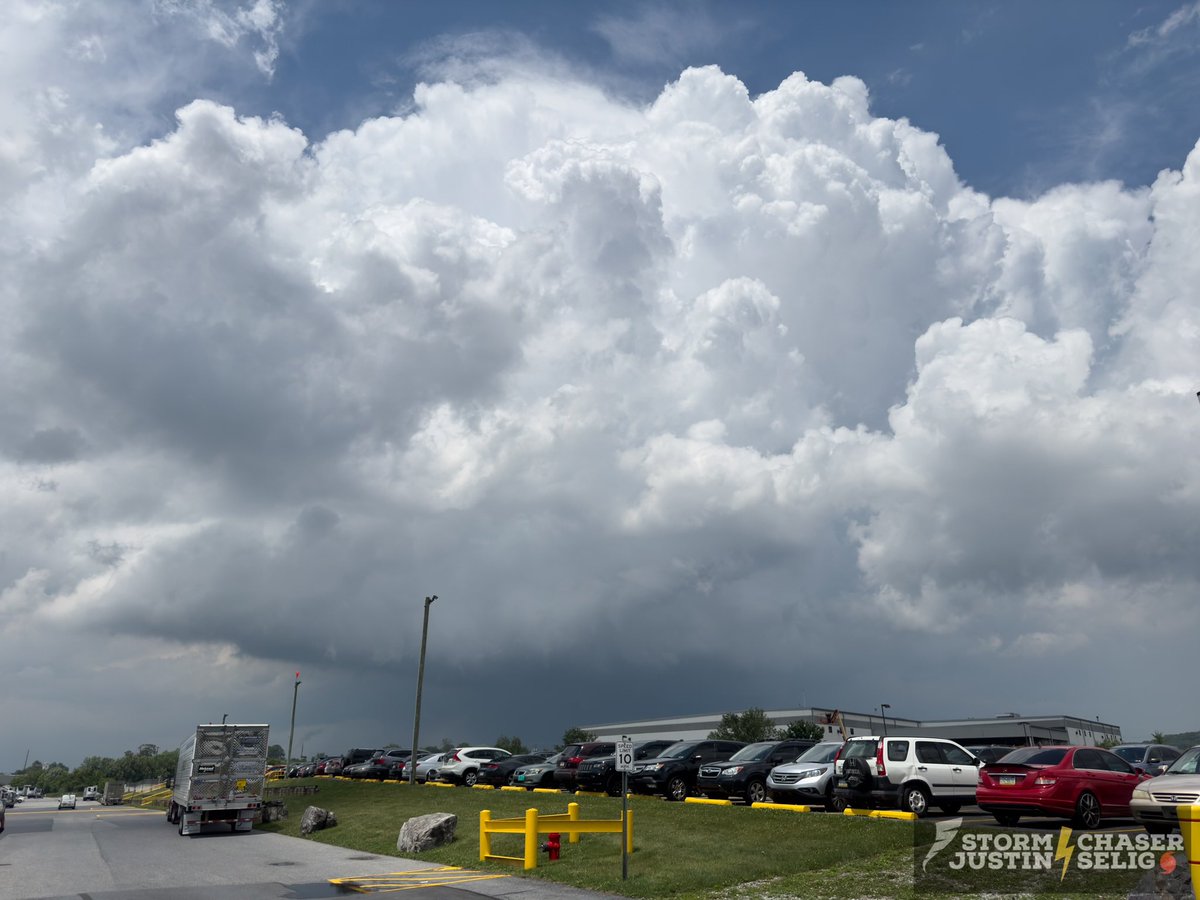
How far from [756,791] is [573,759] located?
797 centimetres

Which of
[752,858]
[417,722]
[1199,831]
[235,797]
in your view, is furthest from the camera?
[417,722]

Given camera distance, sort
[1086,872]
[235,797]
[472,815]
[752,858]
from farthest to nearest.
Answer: [235,797], [472,815], [752,858], [1086,872]

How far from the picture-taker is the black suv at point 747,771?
23891mm

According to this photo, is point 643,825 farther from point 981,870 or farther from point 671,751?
point 981,870

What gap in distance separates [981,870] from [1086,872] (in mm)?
1400

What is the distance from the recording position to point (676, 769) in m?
26.2

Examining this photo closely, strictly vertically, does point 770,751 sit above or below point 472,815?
above

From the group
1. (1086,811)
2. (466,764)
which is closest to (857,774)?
(1086,811)

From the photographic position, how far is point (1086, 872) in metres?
12.9

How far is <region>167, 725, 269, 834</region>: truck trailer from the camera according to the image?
29.7 m

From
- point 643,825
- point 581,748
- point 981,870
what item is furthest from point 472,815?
point 981,870

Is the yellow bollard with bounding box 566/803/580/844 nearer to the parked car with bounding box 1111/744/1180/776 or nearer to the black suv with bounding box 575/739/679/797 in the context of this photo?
the black suv with bounding box 575/739/679/797

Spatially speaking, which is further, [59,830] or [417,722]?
[417,722]

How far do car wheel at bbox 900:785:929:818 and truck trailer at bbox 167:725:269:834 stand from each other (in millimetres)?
20280
